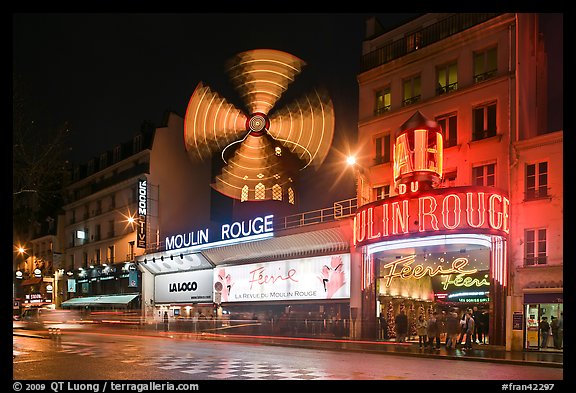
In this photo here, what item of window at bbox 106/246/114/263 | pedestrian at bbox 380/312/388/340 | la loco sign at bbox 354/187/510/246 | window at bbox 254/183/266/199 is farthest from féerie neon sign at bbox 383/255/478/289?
window at bbox 106/246/114/263

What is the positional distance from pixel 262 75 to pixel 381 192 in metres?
12.5

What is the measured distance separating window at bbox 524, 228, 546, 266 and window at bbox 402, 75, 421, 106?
27.9 ft

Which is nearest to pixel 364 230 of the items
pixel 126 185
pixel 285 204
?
pixel 285 204

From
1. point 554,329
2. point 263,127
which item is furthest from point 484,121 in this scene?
point 263,127

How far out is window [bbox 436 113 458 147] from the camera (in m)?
27.8

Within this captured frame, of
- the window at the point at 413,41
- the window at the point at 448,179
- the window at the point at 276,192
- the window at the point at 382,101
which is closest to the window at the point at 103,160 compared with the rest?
the window at the point at 276,192

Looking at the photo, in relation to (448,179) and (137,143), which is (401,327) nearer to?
(448,179)

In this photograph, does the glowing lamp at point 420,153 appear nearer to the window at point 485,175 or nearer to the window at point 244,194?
the window at point 485,175

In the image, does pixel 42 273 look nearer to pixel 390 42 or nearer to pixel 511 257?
pixel 390 42

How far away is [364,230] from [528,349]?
797 cm

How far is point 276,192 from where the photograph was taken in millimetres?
42906

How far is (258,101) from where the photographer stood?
129 ft

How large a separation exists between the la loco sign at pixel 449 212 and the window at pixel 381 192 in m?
4.17

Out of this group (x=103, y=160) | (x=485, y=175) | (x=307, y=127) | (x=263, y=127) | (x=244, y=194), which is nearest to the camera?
(x=485, y=175)
